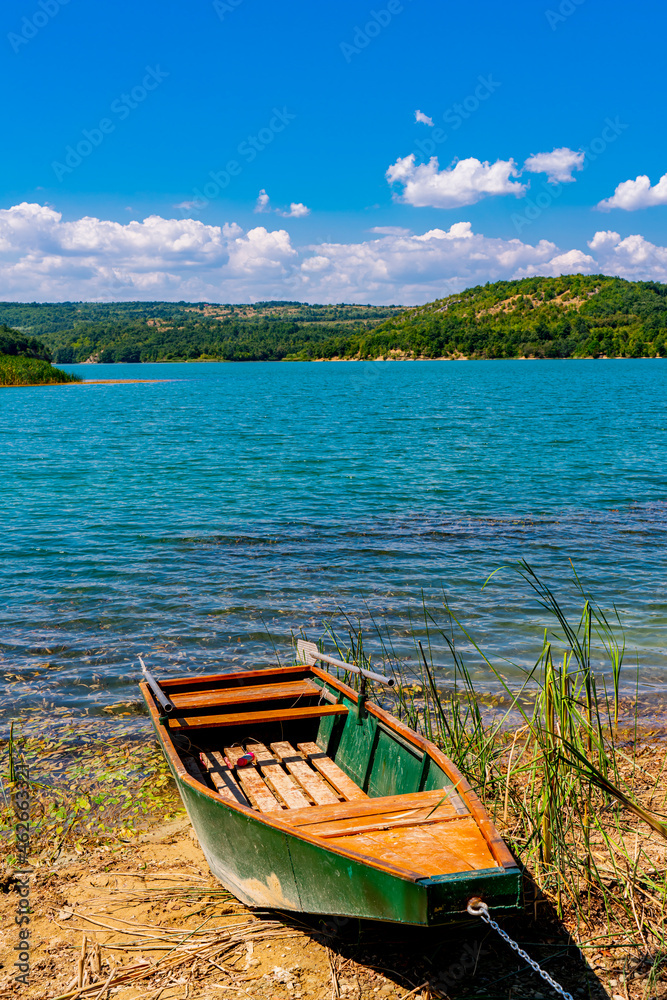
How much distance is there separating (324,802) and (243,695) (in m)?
1.85

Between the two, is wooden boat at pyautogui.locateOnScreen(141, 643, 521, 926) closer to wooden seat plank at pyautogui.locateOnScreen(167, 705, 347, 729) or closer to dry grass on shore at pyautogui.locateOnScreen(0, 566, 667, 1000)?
wooden seat plank at pyautogui.locateOnScreen(167, 705, 347, 729)

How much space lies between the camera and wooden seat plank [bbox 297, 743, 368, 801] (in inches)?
225

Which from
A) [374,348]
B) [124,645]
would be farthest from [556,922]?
[374,348]

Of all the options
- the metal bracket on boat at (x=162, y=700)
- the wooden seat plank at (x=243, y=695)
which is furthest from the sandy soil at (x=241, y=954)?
the wooden seat plank at (x=243, y=695)

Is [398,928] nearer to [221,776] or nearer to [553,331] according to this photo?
[221,776]

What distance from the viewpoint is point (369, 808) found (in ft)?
15.1

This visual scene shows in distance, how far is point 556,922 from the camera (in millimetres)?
4273

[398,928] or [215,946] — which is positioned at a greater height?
[398,928]

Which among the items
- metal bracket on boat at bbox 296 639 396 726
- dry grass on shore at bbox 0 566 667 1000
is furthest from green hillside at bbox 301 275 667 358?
dry grass on shore at bbox 0 566 667 1000

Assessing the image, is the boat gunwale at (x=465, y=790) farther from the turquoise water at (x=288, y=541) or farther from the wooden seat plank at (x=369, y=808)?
the turquoise water at (x=288, y=541)

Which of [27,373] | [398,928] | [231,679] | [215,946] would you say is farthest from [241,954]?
[27,373]

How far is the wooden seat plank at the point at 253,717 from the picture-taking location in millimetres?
6492

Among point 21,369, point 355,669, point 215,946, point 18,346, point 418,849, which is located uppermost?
point 18,346

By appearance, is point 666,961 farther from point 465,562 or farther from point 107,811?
point 465,562
